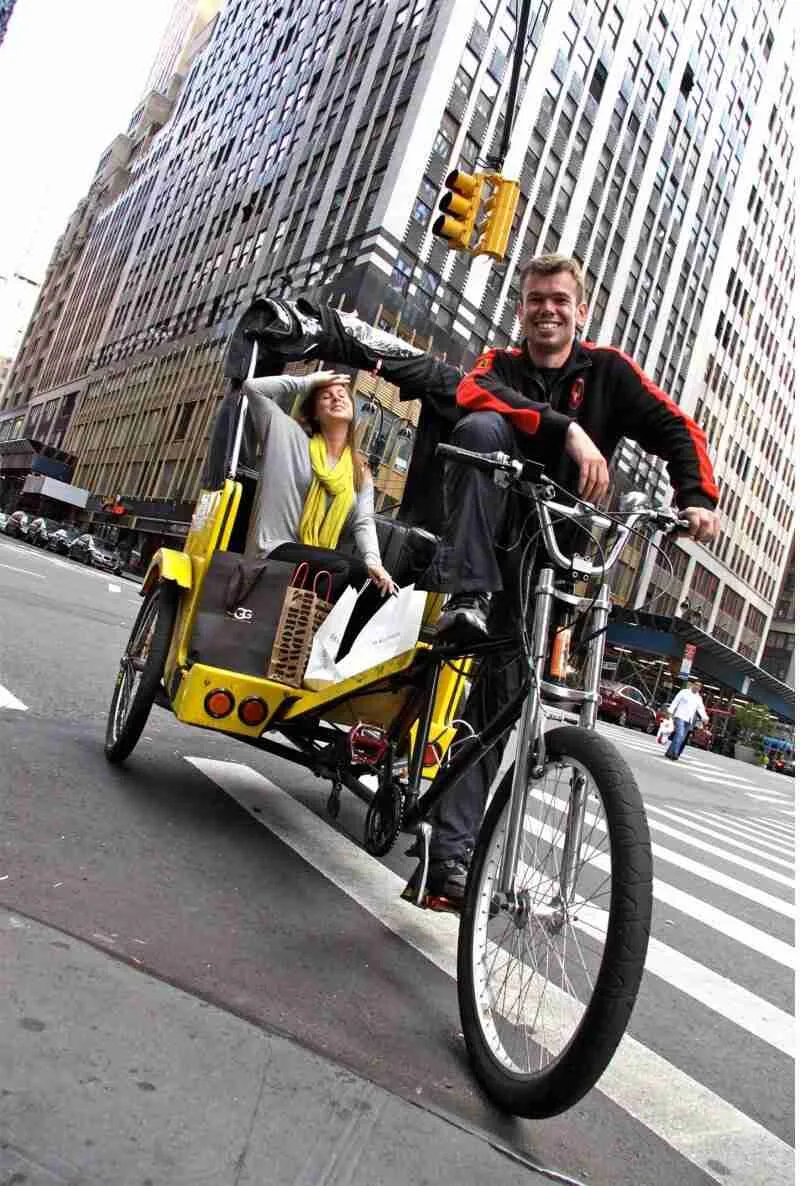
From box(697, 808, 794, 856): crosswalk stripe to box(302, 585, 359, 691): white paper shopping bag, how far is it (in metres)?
6.91

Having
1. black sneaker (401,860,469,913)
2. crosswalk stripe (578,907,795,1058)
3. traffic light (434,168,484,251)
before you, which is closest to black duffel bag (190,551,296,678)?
black sneaker (401,860,469,913)

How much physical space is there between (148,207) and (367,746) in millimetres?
91268

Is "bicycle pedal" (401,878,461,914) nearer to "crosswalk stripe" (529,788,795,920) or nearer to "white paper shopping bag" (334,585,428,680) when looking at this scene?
"white paper shopping bag" (334,585,428,680)

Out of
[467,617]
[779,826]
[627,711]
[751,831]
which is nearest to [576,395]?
[467,617]

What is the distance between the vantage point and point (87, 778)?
4.11 metres

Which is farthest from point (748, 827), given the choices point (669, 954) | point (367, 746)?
point (367, 746)

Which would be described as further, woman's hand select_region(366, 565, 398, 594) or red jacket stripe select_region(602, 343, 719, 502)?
woman's hand select_region(366, 565, 398, 594)

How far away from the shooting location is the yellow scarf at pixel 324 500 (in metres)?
4.43

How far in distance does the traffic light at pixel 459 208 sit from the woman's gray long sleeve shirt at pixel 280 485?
320 inches

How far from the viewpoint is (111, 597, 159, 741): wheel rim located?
4550 millimetres

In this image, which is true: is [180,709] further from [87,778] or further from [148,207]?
[148,207]

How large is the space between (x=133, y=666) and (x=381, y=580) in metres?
Result: 1.54

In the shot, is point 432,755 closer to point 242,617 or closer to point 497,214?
point 242,617

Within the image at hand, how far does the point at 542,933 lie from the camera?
7.97 ft
